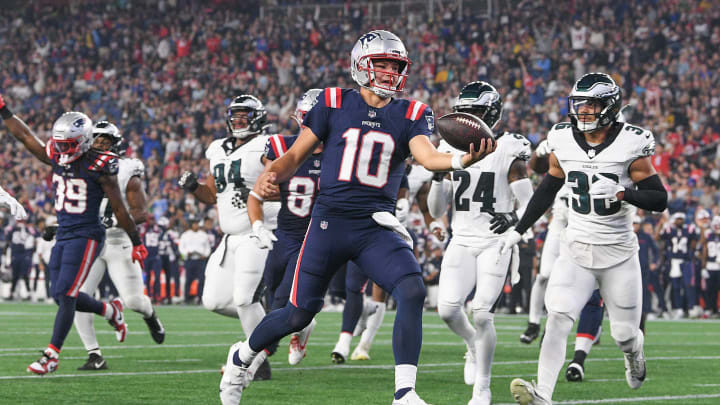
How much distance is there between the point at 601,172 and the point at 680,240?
37.9 ft

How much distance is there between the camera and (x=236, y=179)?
7.48 meters

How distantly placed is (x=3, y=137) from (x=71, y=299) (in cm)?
2003

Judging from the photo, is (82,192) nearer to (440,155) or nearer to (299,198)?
(299,198)

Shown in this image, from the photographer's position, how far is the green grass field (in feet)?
20.7

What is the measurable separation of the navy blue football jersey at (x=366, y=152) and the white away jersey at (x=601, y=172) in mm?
1089

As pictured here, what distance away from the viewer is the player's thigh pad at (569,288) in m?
5.67

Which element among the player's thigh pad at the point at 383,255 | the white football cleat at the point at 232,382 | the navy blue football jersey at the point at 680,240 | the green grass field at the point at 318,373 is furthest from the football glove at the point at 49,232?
the navy blue football jersey at the point at 680,240

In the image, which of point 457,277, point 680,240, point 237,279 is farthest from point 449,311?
point 680,240

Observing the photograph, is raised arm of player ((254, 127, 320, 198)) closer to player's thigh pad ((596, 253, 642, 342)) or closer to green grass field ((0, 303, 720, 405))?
green grass field ((0, 303, 720, 405))

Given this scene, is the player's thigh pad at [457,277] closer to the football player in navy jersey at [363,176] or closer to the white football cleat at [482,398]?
the white football cleat at [482,398]

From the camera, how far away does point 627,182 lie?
5801 mm

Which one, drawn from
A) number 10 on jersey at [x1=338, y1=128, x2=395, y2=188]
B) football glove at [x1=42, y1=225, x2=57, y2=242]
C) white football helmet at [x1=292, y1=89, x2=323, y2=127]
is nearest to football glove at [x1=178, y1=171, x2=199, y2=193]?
white football helmet at [x1=292, y1=89, x2=323, y2=127]

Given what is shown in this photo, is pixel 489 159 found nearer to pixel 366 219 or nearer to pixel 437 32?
pixel 366 219

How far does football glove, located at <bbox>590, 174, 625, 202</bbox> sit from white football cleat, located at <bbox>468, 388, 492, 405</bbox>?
4.18 ft
